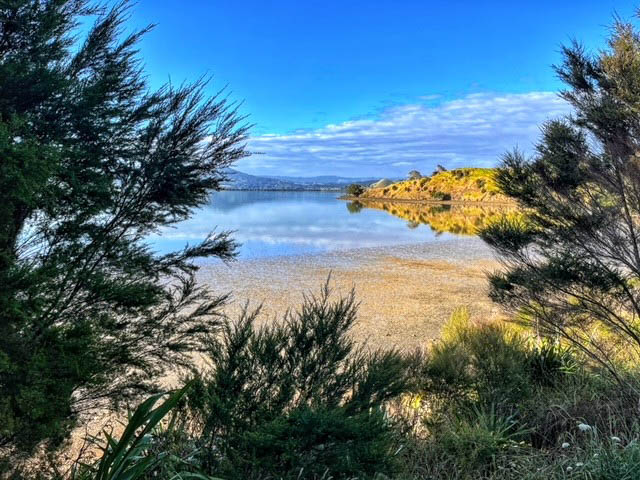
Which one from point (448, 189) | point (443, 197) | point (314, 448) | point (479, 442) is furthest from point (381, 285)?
point (448, 189)

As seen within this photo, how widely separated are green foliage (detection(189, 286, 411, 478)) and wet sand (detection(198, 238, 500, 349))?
3590mm

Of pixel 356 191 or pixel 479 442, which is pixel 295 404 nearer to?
pixel 479 442

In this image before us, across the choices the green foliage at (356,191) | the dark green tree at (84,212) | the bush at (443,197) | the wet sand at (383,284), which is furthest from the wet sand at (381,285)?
the green foliage at (356,191)

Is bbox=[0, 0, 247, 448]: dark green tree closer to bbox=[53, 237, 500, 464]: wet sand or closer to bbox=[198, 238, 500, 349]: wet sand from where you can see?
bbox=[53, 237, 500, 464]: wet sand

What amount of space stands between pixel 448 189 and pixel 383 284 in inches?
2489

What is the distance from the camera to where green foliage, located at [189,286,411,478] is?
275 centimetres

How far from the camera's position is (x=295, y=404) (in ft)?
11.2

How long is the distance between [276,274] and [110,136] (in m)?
12.3

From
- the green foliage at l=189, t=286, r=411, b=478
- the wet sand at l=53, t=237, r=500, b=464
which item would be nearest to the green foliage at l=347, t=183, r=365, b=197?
the wet sand at l=53, t=237, r=500, b=464

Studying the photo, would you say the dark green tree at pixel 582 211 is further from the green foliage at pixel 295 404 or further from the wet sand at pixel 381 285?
the green foliage at pixel 295 404

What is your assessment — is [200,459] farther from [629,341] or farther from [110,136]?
[629,341]

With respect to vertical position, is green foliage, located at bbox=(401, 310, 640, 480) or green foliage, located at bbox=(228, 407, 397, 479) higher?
green foliage, located at bbox=(228, 407, 397, 479)

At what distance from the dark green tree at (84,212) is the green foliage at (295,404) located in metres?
1.03

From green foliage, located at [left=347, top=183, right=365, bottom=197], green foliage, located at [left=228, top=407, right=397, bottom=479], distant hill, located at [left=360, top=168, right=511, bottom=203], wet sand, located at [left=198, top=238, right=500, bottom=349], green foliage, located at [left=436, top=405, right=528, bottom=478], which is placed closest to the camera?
green foliage, located at [left=228, top=407, right=397, bottom=479]
